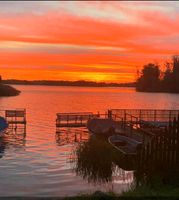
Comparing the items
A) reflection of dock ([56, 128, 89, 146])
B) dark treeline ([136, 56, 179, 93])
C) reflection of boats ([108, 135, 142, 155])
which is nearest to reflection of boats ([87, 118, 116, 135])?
reflection of dock ([56, 128, 89, 146])

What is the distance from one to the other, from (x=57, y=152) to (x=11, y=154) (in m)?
3.22

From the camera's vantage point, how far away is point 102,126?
118 feet

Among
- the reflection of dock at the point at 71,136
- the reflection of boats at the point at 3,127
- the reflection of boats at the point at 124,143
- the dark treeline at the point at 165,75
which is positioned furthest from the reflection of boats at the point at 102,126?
the dark treeline at the point at 165,75

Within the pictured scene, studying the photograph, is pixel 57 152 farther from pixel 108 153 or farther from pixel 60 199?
pixel 60 199

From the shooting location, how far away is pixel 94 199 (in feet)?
36.6

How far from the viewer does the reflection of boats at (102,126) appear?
34725 mm

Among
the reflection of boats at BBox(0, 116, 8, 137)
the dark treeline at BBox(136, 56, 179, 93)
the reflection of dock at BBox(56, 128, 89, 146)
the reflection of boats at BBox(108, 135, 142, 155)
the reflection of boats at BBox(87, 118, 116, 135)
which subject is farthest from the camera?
the dark treeline at BBox(136, 56, 179, 93)

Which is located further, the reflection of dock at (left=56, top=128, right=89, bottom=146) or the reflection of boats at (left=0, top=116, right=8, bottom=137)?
the reflection of dock at (left=56, top=128, right=89, bottom=146)

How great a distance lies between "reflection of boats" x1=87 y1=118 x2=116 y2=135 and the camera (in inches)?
1367

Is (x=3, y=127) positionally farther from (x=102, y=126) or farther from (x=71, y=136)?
(x=102, y=126)

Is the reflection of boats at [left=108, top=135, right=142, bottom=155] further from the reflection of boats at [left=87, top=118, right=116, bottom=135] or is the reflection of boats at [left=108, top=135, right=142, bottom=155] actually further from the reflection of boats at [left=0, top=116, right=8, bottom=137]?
the reflection of boats at [left=0, top=116, right=8, bottom=137]

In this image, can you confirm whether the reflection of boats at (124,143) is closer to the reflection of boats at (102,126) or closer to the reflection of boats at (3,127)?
the reflection of boats at (102,126)

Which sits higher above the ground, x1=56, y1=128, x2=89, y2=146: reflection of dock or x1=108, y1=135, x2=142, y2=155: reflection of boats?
x1=108, y1=135, x2=142, y2=155: reflection of boats

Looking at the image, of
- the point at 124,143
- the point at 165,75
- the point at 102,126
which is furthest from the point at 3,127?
the point at 165,75
